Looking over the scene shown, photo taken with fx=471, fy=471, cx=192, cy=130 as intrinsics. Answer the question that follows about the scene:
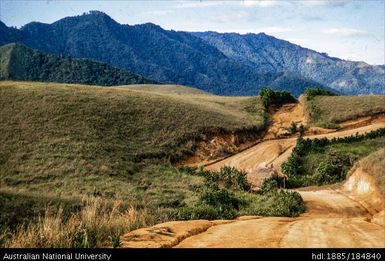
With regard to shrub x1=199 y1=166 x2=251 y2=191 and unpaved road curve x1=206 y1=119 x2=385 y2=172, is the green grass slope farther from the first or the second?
shrub x1=199 y1=166 x2=251 y2=191

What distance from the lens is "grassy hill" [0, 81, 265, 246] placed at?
70.6ft

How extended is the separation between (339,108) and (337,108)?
0.82 ft

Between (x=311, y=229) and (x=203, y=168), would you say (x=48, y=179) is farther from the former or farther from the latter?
(x=311, y=229)

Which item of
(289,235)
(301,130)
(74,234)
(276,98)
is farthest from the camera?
(276,98)

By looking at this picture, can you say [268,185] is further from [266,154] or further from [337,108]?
[337,108]

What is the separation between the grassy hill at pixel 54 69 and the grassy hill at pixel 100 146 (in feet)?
387

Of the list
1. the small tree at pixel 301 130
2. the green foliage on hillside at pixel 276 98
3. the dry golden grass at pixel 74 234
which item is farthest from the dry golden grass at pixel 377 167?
the green foliage on hillside at pixel 276 98

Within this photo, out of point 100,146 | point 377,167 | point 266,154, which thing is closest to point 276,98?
point 266,154

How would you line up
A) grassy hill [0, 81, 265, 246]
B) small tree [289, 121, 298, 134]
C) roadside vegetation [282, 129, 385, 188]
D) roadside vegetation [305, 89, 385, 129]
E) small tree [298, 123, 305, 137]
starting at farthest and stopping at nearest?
roadside vegetation [305, 89, 385, 129] < small tree [289, 121, 298, 134] < small tree [298, 123, 305, 137] < roadside vegetation [282, 129, 385, 188] < grassy hill [0, 81, 265, 246]

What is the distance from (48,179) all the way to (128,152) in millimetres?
10133

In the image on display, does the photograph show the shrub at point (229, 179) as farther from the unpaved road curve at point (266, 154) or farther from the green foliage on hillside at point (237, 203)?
the unpaved road curve at point (266, 154)

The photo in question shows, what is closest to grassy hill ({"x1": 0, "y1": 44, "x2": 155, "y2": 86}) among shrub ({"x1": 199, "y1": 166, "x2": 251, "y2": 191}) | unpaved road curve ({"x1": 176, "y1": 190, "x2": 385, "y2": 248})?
shrub ({"x1": 199, "y1": 166, "x2": 251, "y2": 191})

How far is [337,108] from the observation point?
57.7 meters
